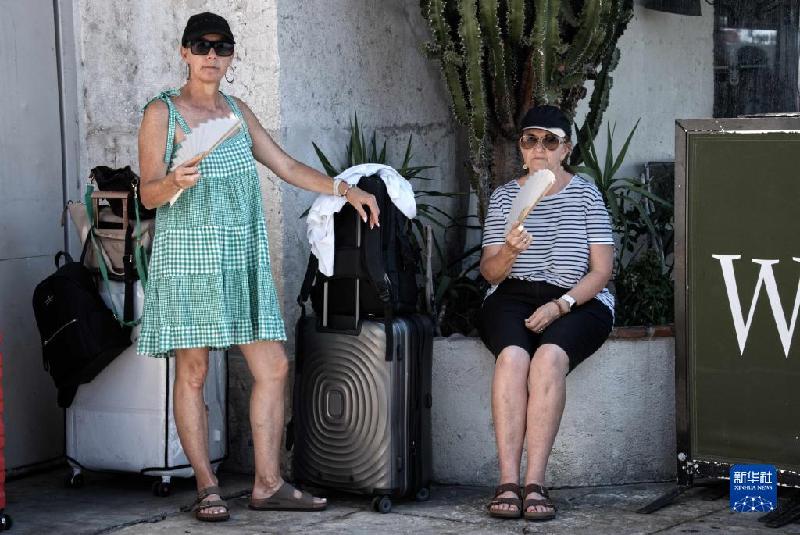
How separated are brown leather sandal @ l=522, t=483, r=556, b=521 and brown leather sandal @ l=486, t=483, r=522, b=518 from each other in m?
0.03

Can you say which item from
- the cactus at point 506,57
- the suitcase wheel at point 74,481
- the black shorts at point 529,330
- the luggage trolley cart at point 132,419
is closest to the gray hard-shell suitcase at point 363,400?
the black shorts at point 529,330

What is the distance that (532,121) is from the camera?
531cm

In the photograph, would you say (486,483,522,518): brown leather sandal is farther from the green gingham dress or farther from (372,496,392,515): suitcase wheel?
the green gingham dress

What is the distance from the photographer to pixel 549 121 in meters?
5.28

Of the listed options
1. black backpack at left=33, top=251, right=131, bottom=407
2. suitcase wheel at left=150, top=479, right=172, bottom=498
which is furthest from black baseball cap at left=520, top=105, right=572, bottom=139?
suitcase wheel at left=150, top=479, right=172, bottom=498

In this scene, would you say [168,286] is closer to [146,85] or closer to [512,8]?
[146,85]

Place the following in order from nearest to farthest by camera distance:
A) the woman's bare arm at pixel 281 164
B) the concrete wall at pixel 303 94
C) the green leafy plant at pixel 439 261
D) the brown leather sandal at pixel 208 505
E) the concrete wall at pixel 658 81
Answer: the brown leather sandal at pixel 208 505 → the woman's bare arm at pixel 281 164 → the concrete wall at pixel 303 94 → the green leafy plant at pixel 439 261 → the concrete wall at pixel 658 81

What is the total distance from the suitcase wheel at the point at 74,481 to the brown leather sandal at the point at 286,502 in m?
0.87

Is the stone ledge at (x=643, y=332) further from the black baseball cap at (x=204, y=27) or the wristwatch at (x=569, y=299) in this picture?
the black baseball cap at (x=204, y=27)

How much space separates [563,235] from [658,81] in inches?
122

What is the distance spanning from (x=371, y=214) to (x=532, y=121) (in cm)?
73

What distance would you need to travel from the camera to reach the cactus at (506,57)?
231 inches

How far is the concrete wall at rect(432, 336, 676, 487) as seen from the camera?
220 inches

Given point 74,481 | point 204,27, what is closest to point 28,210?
point 74,481
